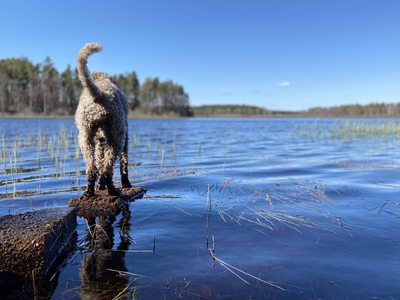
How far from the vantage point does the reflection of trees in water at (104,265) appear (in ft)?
9.55

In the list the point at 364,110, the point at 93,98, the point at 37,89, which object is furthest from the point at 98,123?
the point at 364,110

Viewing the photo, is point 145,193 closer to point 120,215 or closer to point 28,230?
point 120,215

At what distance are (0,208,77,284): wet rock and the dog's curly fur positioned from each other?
1.83m

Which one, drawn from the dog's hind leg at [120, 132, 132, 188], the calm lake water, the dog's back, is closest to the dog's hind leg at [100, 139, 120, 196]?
the dog's back

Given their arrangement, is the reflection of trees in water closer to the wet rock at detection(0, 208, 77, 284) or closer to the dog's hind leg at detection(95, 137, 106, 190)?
the wet rock at detection(0, 208, 77, 284)

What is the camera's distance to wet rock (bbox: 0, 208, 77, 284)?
312 cm

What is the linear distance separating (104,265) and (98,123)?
253cm

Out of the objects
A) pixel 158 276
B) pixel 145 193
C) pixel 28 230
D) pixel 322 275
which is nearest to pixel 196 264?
pixel 158 276

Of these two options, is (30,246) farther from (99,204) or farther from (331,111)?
(331,111)

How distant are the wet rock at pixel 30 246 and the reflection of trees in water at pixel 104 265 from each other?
37 cm

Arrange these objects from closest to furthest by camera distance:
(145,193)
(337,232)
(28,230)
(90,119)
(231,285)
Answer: (231,285) < (28,230) < (337,232) < (90,119) < (145,193)

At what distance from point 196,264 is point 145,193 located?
3.62 meters

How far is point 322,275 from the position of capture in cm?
316

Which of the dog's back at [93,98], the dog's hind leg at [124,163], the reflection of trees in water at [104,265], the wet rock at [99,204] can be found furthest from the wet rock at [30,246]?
the dog's hind leg at [124,163]
